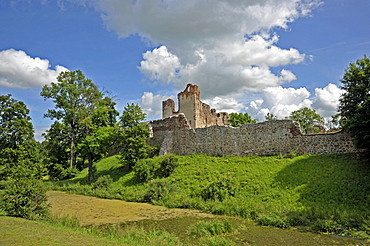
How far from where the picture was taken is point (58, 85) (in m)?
30.9

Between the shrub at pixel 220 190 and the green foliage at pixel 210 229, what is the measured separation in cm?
→ 404

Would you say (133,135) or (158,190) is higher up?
(133,135)

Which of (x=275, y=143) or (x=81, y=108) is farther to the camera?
(x=81, y=108)

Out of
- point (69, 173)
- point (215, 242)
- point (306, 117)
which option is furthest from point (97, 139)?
point (306, 117)

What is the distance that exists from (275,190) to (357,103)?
7.03 m

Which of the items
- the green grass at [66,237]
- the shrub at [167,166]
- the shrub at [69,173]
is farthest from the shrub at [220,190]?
the shrub at [69,173]

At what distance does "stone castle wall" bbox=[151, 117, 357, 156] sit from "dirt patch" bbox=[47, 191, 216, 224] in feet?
26.0

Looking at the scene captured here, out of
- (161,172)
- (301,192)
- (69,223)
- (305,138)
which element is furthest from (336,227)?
(161,172)

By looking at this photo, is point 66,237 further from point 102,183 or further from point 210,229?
point 102,183

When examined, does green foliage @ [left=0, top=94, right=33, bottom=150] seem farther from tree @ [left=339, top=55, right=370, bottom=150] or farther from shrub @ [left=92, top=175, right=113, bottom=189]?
tree @ [left=339, top=55, right=370, bottom=150]

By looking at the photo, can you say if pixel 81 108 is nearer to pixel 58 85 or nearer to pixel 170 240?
pixel 58 85

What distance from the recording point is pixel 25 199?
12.2 m

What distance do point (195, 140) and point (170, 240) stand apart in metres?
14.3

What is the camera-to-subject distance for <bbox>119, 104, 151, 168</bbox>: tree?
2341cm
